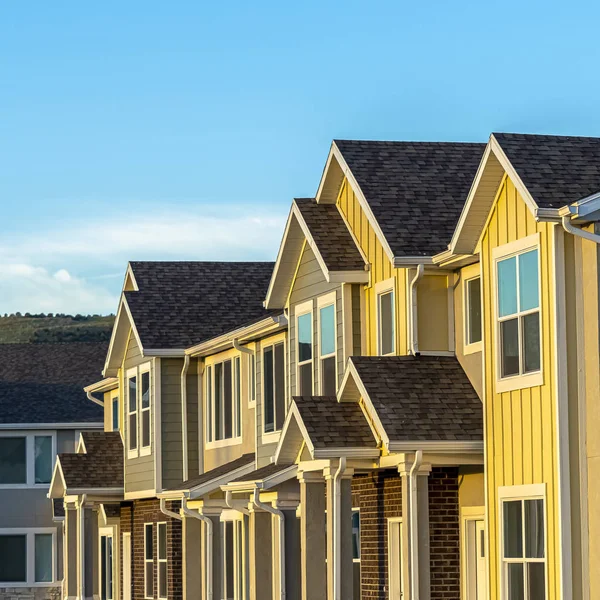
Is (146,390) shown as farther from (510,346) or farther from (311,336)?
(510,346)

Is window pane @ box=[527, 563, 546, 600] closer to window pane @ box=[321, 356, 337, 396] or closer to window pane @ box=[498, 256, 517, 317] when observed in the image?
window pane @ box=[498, 256, 517, 317]

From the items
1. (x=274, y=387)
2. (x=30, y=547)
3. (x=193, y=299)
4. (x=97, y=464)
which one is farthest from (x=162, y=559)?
(x=30, y=547)

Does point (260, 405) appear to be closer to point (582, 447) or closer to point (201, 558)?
point (201, 558)

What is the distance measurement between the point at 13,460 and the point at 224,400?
51.4 feet

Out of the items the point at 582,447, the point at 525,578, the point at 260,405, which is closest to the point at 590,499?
the point at 582,447

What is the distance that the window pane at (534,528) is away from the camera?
17.1 m

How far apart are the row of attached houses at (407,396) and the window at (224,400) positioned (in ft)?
0.19

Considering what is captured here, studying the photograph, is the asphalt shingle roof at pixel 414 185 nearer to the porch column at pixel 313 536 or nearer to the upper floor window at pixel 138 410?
the porch column at pixel 313 536

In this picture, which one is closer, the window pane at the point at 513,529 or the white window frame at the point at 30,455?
the window pane at the point at 513,529

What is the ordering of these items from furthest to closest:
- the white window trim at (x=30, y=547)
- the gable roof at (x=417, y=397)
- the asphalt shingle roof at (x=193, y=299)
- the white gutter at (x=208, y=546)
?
1. the white window trim at (x=30, y=547)
2. the asphalt shingle roof at (x=193, y=299)
3. the white gutter at (x=208, y=546)
4. the gable roof at (x=417, y=397)

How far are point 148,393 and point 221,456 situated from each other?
2.85 metres

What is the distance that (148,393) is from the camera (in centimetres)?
3272

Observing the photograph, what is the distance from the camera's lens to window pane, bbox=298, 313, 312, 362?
958 inches

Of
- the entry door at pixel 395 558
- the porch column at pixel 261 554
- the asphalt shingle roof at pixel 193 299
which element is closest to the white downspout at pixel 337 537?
the entry door at pixel 395 558
